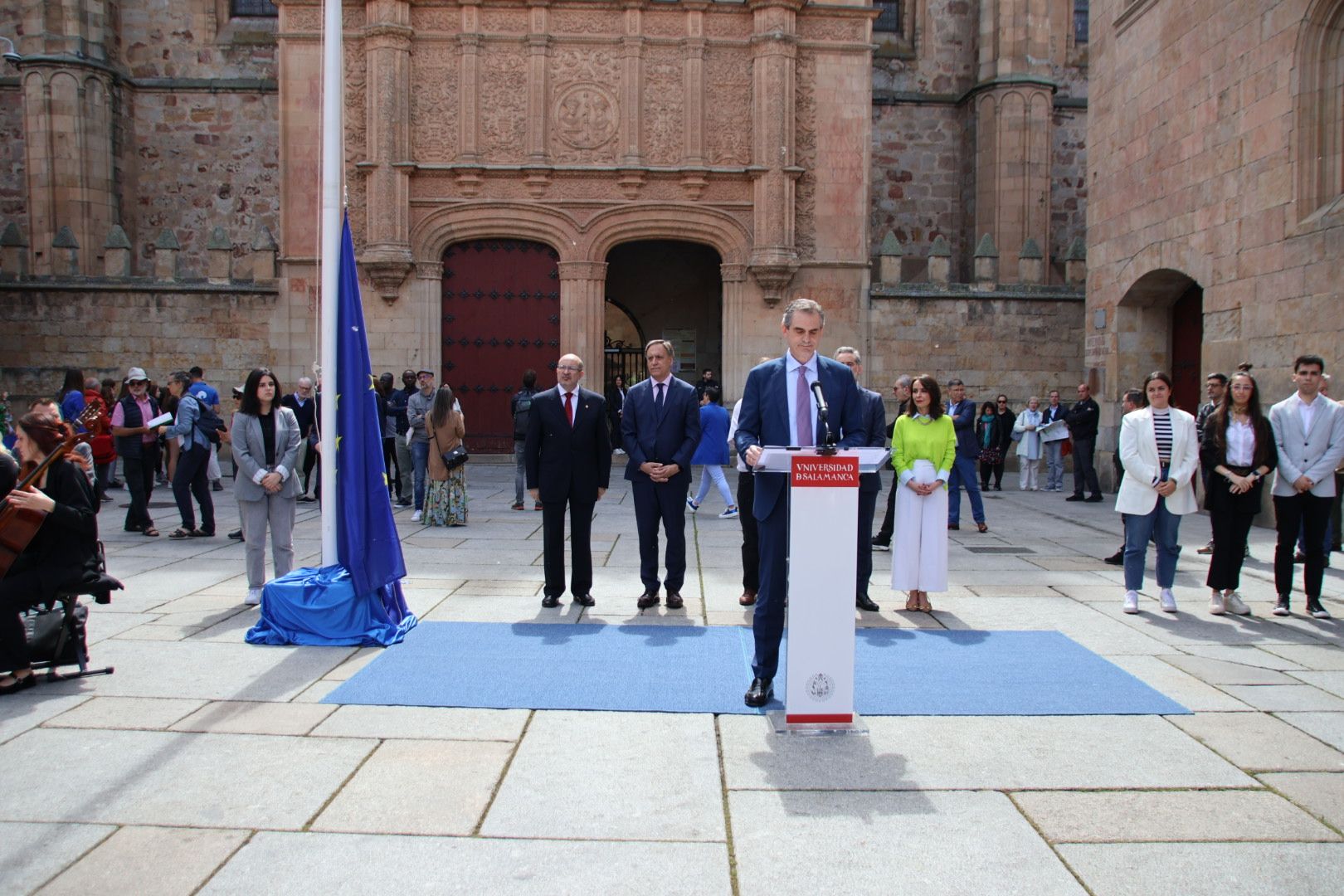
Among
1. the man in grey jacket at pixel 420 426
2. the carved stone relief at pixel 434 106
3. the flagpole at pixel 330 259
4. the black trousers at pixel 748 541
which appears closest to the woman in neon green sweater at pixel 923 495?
the black trousers at pixel 748 541

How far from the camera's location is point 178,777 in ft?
11.9

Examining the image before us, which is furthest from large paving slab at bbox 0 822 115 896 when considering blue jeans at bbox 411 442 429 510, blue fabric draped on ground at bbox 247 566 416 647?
blue jeans at bbox 411 442 429 510

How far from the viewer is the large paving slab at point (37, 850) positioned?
287 cm

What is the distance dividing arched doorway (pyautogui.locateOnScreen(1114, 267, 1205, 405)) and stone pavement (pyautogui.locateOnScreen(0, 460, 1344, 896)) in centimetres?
883

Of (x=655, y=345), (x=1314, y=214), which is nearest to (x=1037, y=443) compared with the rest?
(x=1314, y=214)

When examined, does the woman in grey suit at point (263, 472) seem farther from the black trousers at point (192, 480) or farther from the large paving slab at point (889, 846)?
the large paving slab at point (889, 846)

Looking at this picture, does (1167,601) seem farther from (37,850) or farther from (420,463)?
(420,463)

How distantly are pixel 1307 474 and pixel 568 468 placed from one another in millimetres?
4836

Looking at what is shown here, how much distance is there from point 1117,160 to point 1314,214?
4187 millimetres

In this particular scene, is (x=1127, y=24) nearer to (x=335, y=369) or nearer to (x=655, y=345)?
(x=655, y=345)

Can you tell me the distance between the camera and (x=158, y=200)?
805 inches

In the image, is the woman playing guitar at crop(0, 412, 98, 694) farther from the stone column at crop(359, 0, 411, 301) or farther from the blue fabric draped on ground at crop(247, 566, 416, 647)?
the stone column at crop(359, 0, 411, 301)

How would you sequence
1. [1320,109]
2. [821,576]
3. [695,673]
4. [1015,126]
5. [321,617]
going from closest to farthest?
[821,576] < [695,673] < [321,617] < [1320,109] < [1015,126]

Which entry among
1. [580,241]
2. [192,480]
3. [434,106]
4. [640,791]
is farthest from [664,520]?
[434,106]
